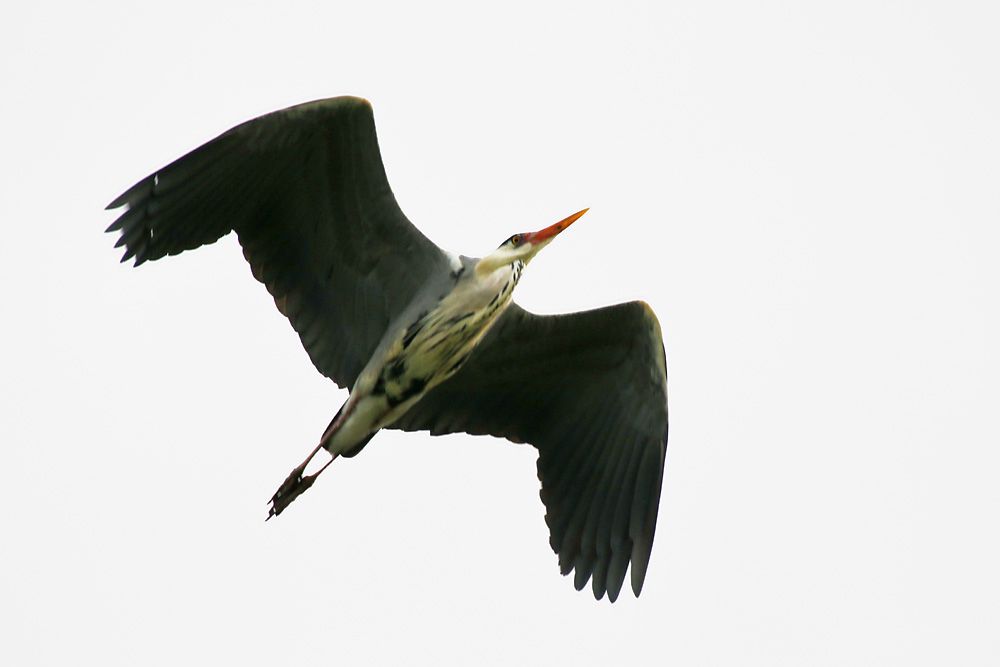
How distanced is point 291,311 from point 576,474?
2.25m

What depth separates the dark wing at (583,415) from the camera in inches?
332

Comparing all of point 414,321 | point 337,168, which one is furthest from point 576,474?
point 337,168

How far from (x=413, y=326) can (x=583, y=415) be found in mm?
1609

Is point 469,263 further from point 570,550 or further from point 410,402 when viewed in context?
point 570,550

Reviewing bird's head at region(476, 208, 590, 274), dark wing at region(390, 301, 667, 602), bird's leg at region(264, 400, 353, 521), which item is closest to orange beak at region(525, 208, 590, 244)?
bird's head at region(476, 208, 590, 274)

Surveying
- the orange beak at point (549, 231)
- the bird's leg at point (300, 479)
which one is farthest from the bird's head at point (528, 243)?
the bird's leg at point (300, 479)

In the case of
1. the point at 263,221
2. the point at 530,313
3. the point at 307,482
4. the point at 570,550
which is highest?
the point at 263,221

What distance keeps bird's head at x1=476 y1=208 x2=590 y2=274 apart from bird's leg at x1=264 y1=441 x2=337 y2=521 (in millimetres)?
1613

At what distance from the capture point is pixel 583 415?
878 centimetres

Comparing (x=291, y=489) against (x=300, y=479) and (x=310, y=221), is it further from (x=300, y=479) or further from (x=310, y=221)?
(x=310, y=221)

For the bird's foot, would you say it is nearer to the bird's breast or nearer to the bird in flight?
the bird in flight

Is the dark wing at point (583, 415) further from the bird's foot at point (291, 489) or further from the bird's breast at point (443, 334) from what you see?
the bird's foot at point (291, 489)

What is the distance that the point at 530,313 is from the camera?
8.32 metres

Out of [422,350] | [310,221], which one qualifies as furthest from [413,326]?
[310,221]
